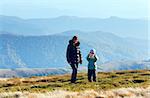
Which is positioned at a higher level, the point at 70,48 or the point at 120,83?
the point at 70,48

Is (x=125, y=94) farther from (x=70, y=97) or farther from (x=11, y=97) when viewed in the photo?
(x=11, y=97)

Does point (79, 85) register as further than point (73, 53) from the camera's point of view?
No

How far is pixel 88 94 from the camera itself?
21234 mm

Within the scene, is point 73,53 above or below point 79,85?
above

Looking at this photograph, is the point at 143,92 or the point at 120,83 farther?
the point at 120,83

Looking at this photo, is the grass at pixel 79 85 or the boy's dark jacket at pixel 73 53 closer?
the grass at pixel 79 85

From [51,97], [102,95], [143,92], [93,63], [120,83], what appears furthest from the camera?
[93,63]

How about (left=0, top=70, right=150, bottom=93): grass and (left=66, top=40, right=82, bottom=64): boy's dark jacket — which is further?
(left=66, top=40, right=82, bottom=64): boy's dark jacket

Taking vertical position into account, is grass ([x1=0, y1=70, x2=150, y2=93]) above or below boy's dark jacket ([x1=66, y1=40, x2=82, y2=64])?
below

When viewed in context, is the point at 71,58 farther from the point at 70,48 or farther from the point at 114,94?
the point at 114,94

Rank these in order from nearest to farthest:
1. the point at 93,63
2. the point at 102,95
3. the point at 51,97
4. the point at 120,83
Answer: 1. the point at 51,97
2. the point at 102,95
3. the point at 120,83
4. the point at 93,63

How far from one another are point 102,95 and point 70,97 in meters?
1.89

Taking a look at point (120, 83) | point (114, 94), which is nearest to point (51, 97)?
point (114, 94)

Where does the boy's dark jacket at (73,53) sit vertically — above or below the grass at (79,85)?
above
